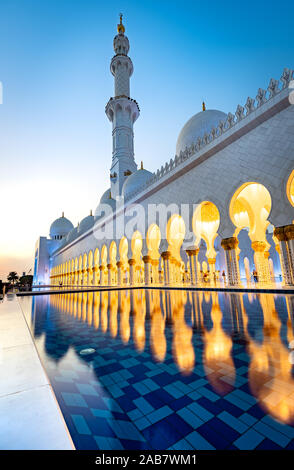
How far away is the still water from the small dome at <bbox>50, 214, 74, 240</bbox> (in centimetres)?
3965

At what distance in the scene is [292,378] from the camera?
136cm

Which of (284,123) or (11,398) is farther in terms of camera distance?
(284,123)

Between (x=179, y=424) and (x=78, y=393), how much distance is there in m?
0.63

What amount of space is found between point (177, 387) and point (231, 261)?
8.66 metres

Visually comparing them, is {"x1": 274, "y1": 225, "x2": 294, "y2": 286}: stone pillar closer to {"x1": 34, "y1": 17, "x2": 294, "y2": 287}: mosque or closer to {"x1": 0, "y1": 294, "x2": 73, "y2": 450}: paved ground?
{"x1": 34, "y1": 17, "x2": 294, "y2": 287}: mosque

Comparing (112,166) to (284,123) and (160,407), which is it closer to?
(284,123)

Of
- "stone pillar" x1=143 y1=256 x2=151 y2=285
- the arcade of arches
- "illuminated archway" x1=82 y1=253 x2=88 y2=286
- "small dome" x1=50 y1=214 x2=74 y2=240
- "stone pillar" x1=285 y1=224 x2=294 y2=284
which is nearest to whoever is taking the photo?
"stone pillar" x1=285 y1=224 x2=294 y2=284

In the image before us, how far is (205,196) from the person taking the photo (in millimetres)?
10016

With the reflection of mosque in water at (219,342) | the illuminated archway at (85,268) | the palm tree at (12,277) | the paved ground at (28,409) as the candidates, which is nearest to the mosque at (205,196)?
the illuminated archway at (85,268)

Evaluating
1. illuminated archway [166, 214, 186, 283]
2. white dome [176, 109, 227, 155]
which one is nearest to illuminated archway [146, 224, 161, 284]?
illuminated archway [166, 214, 186, 283]

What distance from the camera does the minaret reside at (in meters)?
21.0

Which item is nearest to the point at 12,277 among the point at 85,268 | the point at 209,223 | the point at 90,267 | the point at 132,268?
the point at 85,268

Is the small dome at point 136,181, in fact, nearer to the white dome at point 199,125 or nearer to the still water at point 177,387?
the white dome at point 199,125

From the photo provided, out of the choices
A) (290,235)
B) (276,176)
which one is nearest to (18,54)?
(276,176)
